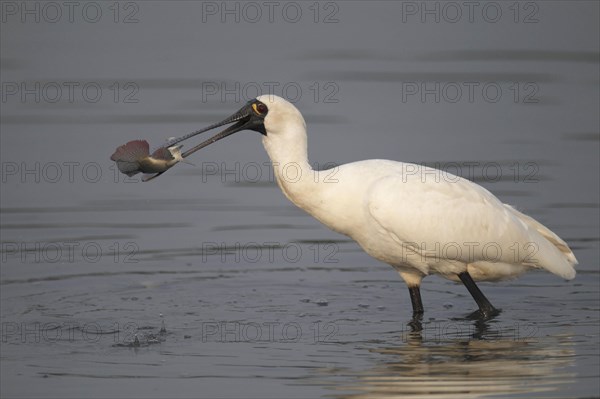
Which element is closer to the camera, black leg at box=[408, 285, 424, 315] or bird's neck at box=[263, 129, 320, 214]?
→ bird's neck at box=[263, 129, 320, 214]

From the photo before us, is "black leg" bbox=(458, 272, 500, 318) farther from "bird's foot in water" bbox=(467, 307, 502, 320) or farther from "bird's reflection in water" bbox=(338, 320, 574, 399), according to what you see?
"bird's reflection in water" bbox=(338, 320, 574, 399)

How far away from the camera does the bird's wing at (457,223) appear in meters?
12.9

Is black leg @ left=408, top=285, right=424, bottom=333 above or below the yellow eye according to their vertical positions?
below

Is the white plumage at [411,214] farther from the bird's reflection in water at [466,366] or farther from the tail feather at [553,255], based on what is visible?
the bird's reflection in water at [466,366]

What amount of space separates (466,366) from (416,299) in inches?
73.1

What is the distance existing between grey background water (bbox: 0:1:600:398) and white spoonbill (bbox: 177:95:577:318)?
503 mm

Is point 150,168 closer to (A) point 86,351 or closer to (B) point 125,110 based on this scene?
(A) point 86,351

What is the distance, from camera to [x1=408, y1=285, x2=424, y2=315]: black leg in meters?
13.7

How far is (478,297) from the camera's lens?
13516mm

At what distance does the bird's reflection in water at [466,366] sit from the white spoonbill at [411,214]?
600mm

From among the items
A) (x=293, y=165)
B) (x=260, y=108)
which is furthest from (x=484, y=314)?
(x=260, y=108)

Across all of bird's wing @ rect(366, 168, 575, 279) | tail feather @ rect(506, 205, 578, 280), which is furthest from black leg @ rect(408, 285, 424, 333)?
tail feather @ rect(506, 205, 578, 280)

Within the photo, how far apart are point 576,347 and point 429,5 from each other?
54.6 feet

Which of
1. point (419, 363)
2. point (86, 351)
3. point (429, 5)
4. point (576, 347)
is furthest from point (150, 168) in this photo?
point (429, 5)
